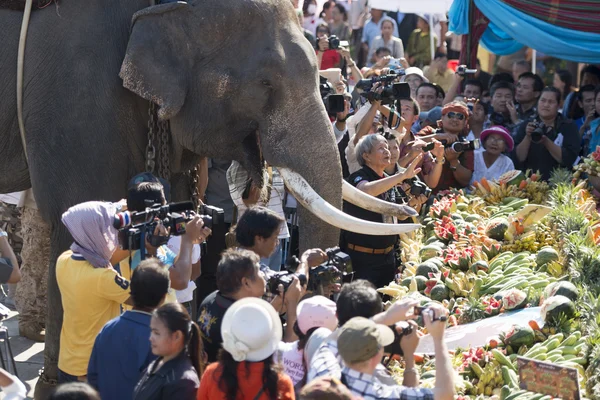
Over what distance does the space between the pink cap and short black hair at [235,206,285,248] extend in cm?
92

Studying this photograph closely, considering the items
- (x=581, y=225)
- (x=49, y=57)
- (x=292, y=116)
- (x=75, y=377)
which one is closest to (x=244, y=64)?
(x=292, y=116)

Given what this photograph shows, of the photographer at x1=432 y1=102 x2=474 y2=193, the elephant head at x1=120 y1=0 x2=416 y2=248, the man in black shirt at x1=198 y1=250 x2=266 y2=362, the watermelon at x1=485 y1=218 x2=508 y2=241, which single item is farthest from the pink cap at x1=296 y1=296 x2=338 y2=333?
the photographer at x1=432 y1=102 x2=474 y2=193

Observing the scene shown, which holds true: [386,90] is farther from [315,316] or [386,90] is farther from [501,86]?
[315,316]

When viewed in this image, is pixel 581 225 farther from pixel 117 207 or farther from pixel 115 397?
pixel 115 397

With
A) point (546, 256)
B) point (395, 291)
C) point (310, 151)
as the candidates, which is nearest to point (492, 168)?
point (546, 256)

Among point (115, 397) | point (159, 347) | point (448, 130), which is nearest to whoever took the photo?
point (159, 347)

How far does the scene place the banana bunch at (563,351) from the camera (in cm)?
520

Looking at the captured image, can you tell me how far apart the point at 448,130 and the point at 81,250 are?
536 centimetres

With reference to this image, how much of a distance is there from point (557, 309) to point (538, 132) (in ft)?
15.0

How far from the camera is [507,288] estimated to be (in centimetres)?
644

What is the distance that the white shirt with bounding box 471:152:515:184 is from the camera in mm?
9672

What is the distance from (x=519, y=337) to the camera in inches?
213

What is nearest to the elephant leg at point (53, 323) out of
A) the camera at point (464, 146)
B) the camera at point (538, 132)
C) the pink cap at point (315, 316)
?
the pink cap at point (315, 316)

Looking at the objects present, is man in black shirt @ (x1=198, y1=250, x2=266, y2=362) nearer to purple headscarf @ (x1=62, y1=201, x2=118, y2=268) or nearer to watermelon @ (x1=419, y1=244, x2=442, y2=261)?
purple headscarf @ (x1=62, y1=201, x2=118, y2=268)
